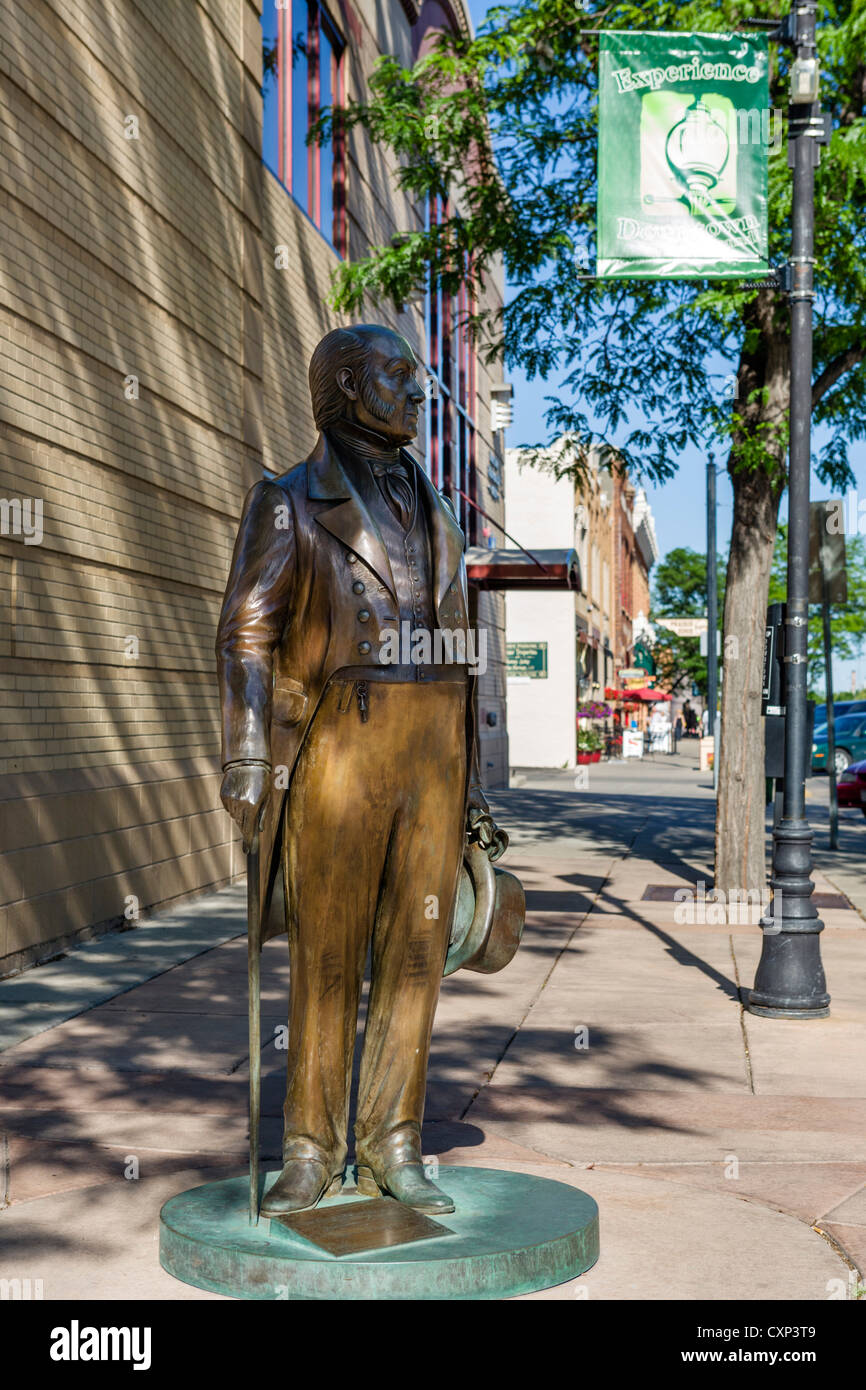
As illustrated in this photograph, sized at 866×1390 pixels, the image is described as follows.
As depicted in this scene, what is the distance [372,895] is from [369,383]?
55.8 inches

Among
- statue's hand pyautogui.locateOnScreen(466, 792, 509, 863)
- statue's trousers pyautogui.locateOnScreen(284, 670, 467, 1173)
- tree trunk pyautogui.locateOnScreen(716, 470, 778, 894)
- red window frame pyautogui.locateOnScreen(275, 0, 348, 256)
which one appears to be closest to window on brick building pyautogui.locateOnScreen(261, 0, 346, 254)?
red window frame pyautogui.locateOnScreen(275, 0, 348, 256)

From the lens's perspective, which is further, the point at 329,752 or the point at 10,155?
the point at 10,155

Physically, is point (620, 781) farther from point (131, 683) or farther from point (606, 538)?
point (606, 538)

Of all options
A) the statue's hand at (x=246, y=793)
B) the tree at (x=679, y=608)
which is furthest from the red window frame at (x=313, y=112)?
the tree at (x=679, y=608)

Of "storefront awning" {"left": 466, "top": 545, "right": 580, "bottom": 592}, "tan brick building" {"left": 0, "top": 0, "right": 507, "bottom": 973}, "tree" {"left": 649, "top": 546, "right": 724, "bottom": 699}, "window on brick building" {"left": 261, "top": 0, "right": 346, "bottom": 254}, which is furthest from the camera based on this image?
"tree" {"left": 649, "top": 546, "right": 724, "bottom": 699}

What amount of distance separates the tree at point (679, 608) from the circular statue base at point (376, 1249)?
7225cm

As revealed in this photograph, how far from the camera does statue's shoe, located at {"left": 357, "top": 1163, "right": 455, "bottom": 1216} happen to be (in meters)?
3.96

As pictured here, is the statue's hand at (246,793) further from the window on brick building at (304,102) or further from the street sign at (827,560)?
the window on brick building at (304,102)

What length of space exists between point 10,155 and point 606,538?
51.2 meters

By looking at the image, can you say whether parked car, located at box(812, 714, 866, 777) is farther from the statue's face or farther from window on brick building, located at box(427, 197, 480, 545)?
the statue's face

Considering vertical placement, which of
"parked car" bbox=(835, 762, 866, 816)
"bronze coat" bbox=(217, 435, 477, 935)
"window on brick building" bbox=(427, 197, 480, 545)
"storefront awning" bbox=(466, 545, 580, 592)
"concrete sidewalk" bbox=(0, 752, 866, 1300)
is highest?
"window on brick building" bbox=(427, 197, 480, 545)

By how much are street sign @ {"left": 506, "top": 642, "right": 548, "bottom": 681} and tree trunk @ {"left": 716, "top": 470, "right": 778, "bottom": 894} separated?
28803 mm

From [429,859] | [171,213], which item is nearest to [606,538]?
[171,213]

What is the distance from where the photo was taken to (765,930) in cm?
778
